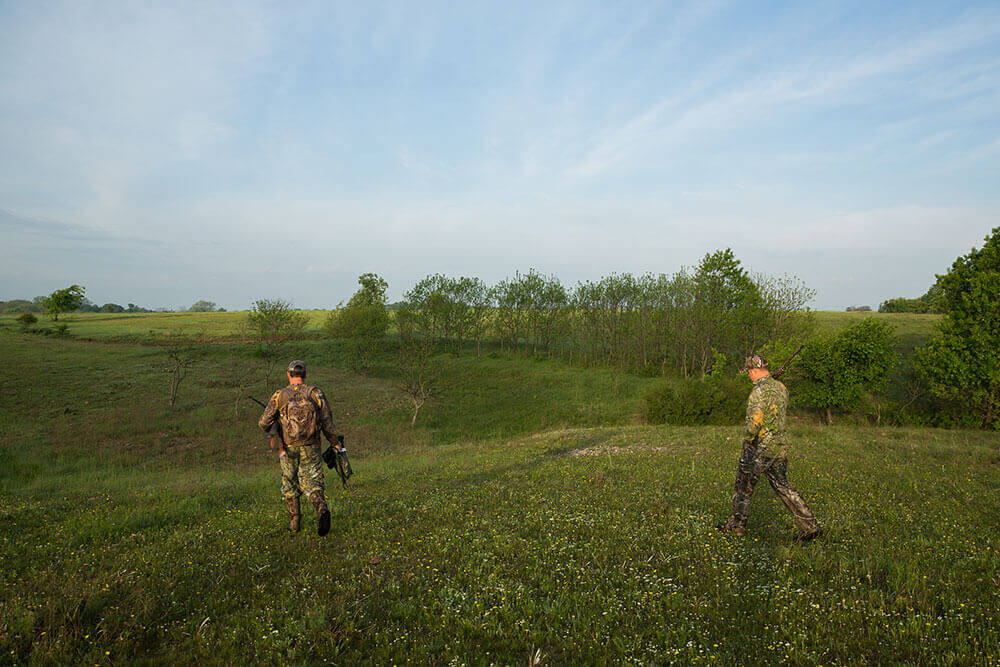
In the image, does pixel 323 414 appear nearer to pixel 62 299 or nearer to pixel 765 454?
pixel 765 454

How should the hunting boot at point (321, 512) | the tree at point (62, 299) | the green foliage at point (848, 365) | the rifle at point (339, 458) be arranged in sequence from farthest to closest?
the tree at point (62, 299) → the green foliage at point (848, 365) → the rifle at point (339, 458) → the hunting boot at point (321, 512)

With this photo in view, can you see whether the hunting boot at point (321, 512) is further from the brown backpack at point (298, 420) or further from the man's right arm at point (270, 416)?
the man's right arm at point (270, 416)

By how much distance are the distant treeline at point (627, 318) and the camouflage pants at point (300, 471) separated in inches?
1559

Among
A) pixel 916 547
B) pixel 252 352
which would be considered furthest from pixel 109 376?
pixel 916 547

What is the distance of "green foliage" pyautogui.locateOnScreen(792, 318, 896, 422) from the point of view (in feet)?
105

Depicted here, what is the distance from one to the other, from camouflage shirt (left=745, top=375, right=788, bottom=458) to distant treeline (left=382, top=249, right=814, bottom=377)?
117 ft

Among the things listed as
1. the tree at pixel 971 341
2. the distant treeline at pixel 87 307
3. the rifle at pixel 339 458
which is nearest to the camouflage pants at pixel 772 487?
the rifle at pixel 339 458

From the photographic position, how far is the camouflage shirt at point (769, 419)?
7.34 meters

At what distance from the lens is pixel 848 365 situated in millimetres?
32844

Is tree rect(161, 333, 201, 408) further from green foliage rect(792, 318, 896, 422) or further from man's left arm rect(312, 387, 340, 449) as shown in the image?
green foliage rect(792, 318, 896, 422)

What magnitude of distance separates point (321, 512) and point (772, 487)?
827cm

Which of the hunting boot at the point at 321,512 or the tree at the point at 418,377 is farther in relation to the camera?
the tree at the point at 418,377

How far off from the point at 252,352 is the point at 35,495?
52.5 metres

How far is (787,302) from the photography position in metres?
44.6
